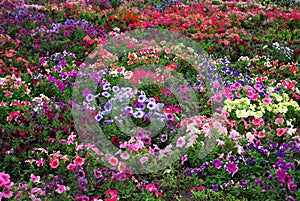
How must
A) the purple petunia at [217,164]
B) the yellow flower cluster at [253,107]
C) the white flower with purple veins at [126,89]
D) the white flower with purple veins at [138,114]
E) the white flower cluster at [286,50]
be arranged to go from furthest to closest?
the white flower cluster at [286,50] < the white flower with purple veins at [126,89] < the yellow flower cluster at [253,107] < the white flower with purple veins at [138,114] < the purple petunia at [217,164]

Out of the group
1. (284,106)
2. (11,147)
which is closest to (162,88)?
(284,106)

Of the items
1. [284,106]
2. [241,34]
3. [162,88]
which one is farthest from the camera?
[241,34]

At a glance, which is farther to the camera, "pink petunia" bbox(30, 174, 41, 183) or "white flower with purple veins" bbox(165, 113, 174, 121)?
"white flower with purple veins" bbox(165, 113, 174, 121)

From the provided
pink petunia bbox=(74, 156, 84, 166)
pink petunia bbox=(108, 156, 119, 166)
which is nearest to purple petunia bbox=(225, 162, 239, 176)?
pink petunia bbox=(108, 156, 119, 166)

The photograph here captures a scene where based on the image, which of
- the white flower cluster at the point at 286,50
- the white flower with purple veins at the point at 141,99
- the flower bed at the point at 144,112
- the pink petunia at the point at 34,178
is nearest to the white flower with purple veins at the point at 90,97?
the flower bed at the point at 144,112

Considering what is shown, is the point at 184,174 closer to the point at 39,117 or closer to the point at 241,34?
the point at 39,117

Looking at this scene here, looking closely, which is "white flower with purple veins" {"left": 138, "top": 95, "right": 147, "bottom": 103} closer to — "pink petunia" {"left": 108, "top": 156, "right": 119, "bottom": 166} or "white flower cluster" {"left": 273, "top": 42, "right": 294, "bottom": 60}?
"pink petunia" {"left": 108, "top": 156, "right": 119, "bottom": 166}

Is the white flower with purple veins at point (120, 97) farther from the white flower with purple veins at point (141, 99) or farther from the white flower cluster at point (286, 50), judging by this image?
the white flower cluster at point (286, 50)

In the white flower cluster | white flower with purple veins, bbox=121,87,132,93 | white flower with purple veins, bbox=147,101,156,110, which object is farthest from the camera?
the white flower cluster

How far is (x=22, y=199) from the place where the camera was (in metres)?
3.79

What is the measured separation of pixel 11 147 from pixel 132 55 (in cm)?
278

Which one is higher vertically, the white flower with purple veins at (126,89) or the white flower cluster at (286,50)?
the white flower with purple veins at (126,89)

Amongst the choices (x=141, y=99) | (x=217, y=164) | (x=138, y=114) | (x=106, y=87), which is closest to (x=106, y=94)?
(x=106, y=87)

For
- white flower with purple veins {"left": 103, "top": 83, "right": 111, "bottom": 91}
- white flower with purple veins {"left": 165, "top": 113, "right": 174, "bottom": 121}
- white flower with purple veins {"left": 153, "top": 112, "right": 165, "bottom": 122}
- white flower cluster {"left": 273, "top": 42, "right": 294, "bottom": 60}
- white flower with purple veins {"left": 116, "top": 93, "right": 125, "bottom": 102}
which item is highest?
white flower with purple veins {"left": 165, "top": 113, "right": 174, "bottom": 121}
